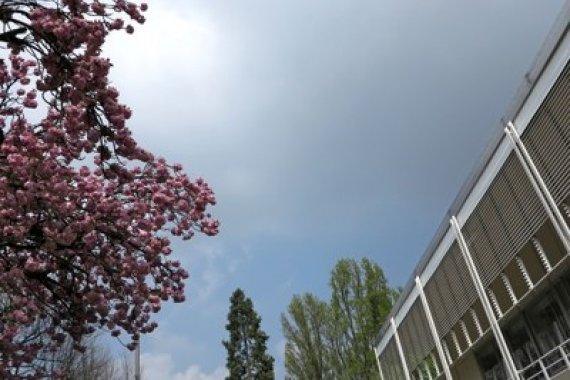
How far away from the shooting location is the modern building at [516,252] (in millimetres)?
11844

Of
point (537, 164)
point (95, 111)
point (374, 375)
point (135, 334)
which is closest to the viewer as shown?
point (95, 111)

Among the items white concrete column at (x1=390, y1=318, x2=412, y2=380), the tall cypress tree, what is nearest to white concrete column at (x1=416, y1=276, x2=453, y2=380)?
white concrete column at (x1=390, y1=318, x2=412, y2=380)

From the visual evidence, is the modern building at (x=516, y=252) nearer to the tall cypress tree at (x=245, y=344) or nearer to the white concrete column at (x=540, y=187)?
the white concrete column at (x=540, y=187)

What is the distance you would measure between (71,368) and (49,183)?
18.5 metres

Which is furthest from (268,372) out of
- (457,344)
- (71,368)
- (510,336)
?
(510,336)

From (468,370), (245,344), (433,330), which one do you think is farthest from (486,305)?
(245,344)

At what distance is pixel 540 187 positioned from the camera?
12508 millimetres

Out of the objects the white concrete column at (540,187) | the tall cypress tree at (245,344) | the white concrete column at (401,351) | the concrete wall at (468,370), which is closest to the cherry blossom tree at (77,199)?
the white concrete column at (540,187)

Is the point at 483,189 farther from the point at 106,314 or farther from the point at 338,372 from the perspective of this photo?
the point at 338,372

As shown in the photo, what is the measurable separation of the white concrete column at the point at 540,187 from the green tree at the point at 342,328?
67.7 ft

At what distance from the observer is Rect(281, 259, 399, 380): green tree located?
32.7m

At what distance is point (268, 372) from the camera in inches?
1811

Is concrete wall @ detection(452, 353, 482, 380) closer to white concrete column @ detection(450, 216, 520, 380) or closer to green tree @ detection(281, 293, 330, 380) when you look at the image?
white concrete column @ detection(450, 216, 520, 380)

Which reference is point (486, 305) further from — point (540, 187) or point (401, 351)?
point (401, 351)
